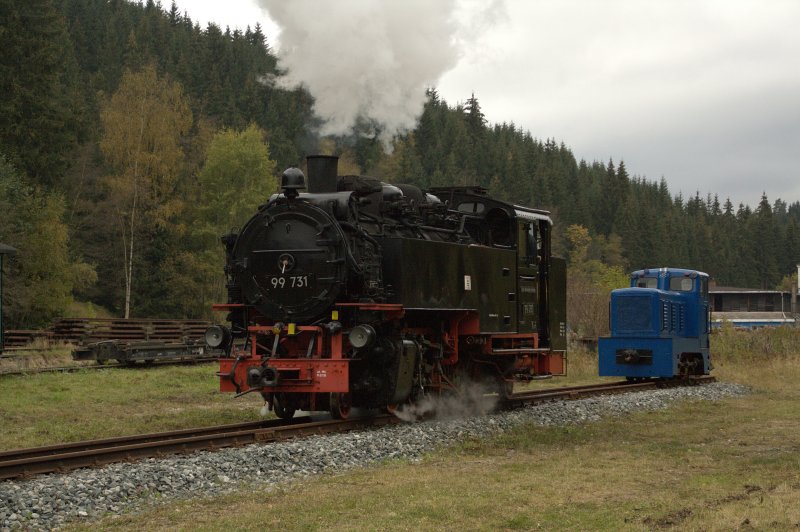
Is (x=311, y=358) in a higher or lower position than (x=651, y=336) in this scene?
lower

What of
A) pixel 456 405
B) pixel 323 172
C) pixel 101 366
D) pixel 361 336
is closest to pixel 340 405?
pixel 361 336

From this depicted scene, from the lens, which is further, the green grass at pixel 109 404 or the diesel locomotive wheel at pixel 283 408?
the green grass at pixel 109 404

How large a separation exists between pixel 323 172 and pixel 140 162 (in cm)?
3759

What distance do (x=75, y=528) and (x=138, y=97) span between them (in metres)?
45.7

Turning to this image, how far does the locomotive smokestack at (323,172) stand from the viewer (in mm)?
14672

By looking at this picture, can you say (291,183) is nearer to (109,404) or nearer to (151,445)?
(151,445)

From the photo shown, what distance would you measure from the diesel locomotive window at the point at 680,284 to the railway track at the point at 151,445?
13.9 metres

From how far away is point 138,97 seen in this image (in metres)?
50.7

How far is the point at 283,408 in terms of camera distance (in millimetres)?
14438

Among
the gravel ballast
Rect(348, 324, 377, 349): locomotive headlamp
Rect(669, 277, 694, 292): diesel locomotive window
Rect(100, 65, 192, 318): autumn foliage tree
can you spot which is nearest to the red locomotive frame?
Rect(348, 324, 377, 349): locomotive headlamp

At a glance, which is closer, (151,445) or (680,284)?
(151,445)

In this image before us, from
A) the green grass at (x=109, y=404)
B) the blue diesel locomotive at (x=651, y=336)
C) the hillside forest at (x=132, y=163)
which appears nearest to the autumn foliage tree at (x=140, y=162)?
the hillside forest at (x=132, y=163)

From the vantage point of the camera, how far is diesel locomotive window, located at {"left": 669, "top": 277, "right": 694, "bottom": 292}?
26094 millimetres

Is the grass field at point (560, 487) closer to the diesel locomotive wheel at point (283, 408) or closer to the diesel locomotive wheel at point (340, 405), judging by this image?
the diesel locomotive wheel at point (283, 408)
